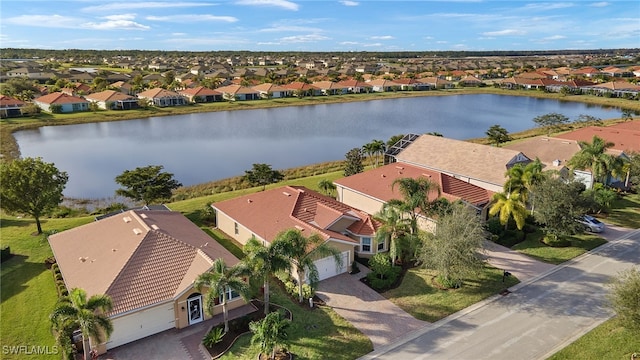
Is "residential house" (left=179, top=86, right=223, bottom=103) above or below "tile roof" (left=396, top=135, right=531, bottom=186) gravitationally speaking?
above

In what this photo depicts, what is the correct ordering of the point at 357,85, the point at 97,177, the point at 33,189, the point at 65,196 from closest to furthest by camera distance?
1. the point at 33,189
2. the point at 65,196
3. the point at 97,177
4. the point at 357,85

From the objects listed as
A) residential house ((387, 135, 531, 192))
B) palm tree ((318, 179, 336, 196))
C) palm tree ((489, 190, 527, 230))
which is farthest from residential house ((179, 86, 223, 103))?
palm tree ((489, 190, 527, 230))

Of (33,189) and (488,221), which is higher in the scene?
(33,189)

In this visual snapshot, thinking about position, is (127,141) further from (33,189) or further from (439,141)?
(439,141)

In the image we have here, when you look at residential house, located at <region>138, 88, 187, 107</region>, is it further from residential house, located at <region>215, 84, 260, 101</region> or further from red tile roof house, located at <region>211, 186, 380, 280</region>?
red tile roof house, located at <region>211, 186, 380, 280</region>

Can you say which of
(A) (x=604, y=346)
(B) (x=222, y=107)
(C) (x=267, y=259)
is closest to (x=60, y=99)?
(B) (x=222, y=107)

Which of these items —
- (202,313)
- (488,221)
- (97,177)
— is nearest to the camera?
(202,313)

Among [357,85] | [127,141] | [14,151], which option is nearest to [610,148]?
[127,141]
